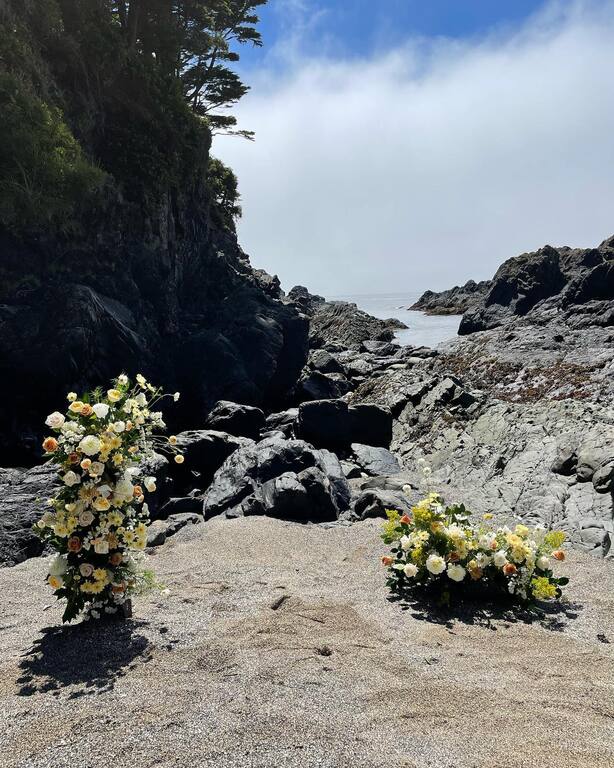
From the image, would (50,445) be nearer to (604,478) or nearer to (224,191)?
(604,478)

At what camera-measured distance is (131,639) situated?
5176mm

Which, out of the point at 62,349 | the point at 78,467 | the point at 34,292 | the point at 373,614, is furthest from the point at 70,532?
the point at 34,292

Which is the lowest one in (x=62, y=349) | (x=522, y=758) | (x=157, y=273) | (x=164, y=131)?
(x=522, y=758)

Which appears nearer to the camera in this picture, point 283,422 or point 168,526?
point 168,526

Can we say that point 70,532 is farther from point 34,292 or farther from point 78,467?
point 34,292

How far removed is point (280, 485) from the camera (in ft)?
37.9

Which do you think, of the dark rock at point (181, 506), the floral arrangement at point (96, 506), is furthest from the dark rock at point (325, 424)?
the floral arrangement at point (96, 506)

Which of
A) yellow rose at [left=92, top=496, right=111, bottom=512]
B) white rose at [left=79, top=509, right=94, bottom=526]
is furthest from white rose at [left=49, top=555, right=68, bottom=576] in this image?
yellow rose at [left=92, top=496, right=111, bottom=512]

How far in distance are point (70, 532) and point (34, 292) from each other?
19.8 m

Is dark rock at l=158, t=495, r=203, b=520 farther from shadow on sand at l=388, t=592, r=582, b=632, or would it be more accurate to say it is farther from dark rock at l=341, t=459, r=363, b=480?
shadow on sand at l=388, t=592, r=582, b=632

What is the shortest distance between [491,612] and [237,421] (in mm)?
14819

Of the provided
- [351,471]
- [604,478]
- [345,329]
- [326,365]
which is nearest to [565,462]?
[604,478]

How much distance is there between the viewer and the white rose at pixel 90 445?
500cm

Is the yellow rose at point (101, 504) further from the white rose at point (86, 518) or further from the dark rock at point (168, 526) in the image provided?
the dark rock at point (168, 526)
